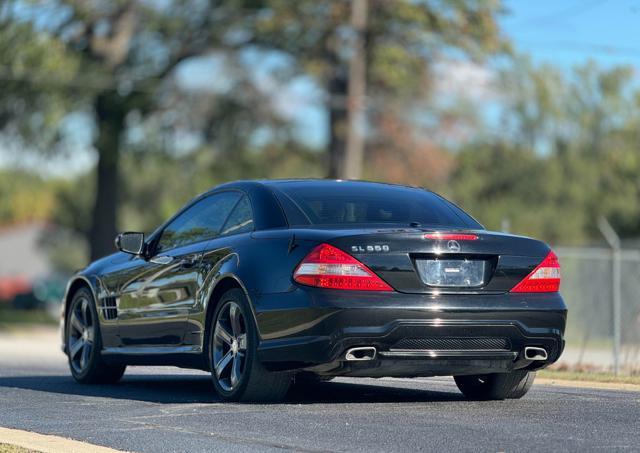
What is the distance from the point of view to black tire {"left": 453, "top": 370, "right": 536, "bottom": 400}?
8930 millimetres

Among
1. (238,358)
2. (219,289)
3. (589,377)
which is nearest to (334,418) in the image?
(238,358)

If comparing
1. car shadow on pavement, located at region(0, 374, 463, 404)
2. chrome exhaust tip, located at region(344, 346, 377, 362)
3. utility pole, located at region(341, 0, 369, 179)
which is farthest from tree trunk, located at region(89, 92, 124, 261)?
chrome exhaust tip, located at region(344, 346, 377, 362)

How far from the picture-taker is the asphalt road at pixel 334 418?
6785 millimetres

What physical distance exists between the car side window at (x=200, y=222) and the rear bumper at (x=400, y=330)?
128 centimetres

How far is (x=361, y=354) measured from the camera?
7.91 metres

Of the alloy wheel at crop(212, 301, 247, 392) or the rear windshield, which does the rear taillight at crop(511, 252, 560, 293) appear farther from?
the alloy wheel at crop(212, 301, 247, 392)

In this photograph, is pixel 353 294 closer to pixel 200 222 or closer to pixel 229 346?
pixel 229 346

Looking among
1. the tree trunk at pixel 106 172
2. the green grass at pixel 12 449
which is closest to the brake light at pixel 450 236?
the green grass at pixel 12 449

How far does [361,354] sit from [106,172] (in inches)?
1120

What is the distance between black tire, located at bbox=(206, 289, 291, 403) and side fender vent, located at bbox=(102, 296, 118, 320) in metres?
1.61

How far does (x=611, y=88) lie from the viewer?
74312mm

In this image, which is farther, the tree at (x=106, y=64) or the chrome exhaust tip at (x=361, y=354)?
the tree at (x=106, y=64)

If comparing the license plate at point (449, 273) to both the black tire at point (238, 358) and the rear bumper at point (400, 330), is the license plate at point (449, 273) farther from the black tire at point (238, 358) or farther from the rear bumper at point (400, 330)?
the black tire at point (238, 358)

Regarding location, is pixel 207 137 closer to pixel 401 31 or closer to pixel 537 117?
pixel 401 31
